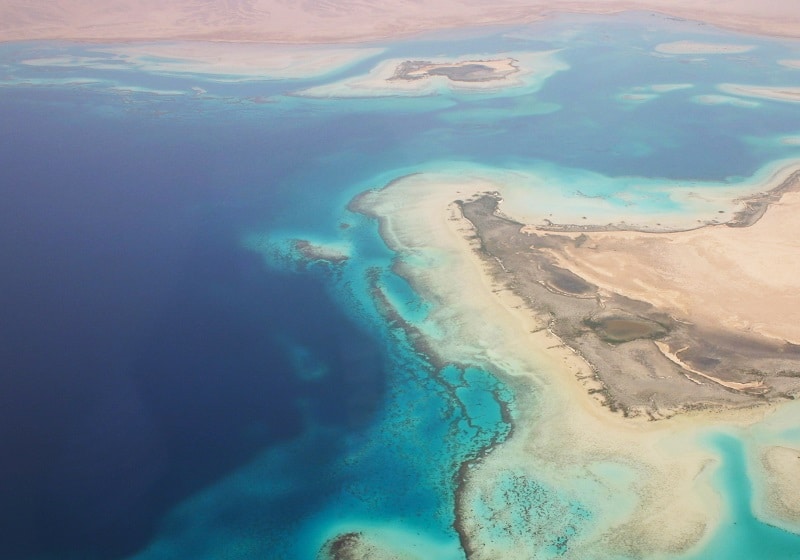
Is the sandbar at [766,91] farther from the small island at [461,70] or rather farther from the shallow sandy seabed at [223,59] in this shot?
the shallow sandy seabed at [223,59]

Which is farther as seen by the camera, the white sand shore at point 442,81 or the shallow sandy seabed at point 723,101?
the white sand shore at point 442,81

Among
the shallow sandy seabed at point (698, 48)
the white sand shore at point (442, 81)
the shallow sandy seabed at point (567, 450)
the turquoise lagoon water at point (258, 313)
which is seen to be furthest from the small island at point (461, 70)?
the shallow sandy seabed at point (567, 450)

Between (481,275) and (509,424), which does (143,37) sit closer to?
(481,275)

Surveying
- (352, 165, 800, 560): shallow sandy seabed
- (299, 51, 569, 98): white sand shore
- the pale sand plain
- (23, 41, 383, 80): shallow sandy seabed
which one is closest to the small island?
(299, 51, 569, 98): white sand shore

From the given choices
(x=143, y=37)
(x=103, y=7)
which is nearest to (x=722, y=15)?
(x=143, y=37)

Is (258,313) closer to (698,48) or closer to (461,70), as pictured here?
(461,70)

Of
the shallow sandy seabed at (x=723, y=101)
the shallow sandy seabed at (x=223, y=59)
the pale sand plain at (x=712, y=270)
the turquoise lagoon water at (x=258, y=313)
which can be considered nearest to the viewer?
the turquoise lagoon water at (x=258, y=313)

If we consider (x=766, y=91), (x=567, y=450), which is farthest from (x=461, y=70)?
(x=567, y=450)
